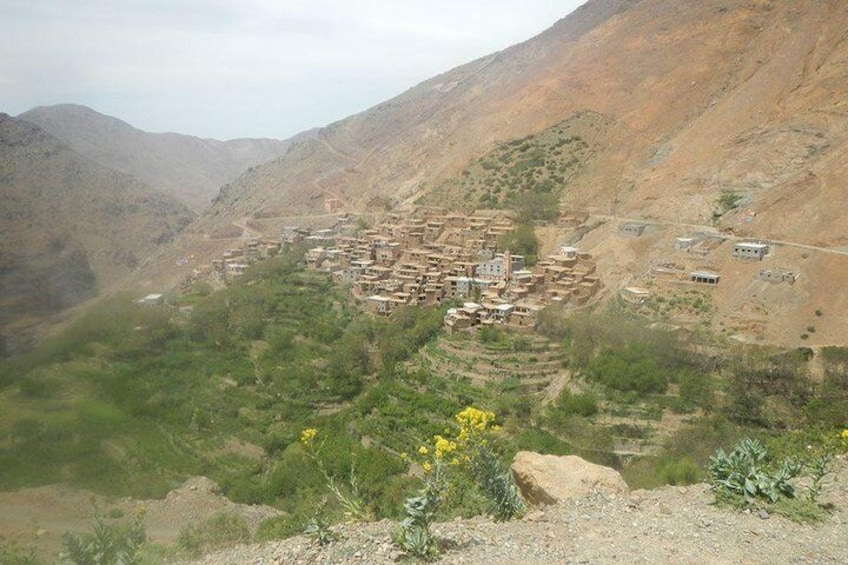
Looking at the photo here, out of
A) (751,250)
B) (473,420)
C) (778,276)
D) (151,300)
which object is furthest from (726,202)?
(151,300)

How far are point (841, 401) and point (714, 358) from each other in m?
3.22

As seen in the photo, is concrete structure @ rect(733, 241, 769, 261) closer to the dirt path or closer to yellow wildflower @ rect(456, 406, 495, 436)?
the dirt path

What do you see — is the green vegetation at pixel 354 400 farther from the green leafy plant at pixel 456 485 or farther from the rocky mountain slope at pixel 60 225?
the green leafy plant at pixel 456 485

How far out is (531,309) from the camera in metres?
22.5

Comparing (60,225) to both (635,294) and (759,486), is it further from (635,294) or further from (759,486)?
(759,486)

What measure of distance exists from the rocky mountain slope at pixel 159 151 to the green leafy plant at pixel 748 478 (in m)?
50.9

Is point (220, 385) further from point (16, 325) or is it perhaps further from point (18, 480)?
point (18, 480)

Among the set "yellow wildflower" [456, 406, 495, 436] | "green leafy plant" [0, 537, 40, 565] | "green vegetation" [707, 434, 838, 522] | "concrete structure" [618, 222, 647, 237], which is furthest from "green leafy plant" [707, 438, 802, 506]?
"concrete structure" [618, 222, 647, 237]

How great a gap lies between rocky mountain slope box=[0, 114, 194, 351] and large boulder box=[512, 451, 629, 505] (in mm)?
12359

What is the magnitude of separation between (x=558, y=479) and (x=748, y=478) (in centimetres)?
198

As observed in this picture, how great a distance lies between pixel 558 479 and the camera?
7117mm

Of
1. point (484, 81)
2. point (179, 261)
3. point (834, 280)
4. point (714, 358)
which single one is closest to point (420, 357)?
point (714, 358)

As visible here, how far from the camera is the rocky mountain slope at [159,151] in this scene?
64.7 metres

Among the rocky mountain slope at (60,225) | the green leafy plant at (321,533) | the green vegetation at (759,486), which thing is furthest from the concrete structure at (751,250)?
the rocky mountain slope at (60,225)
